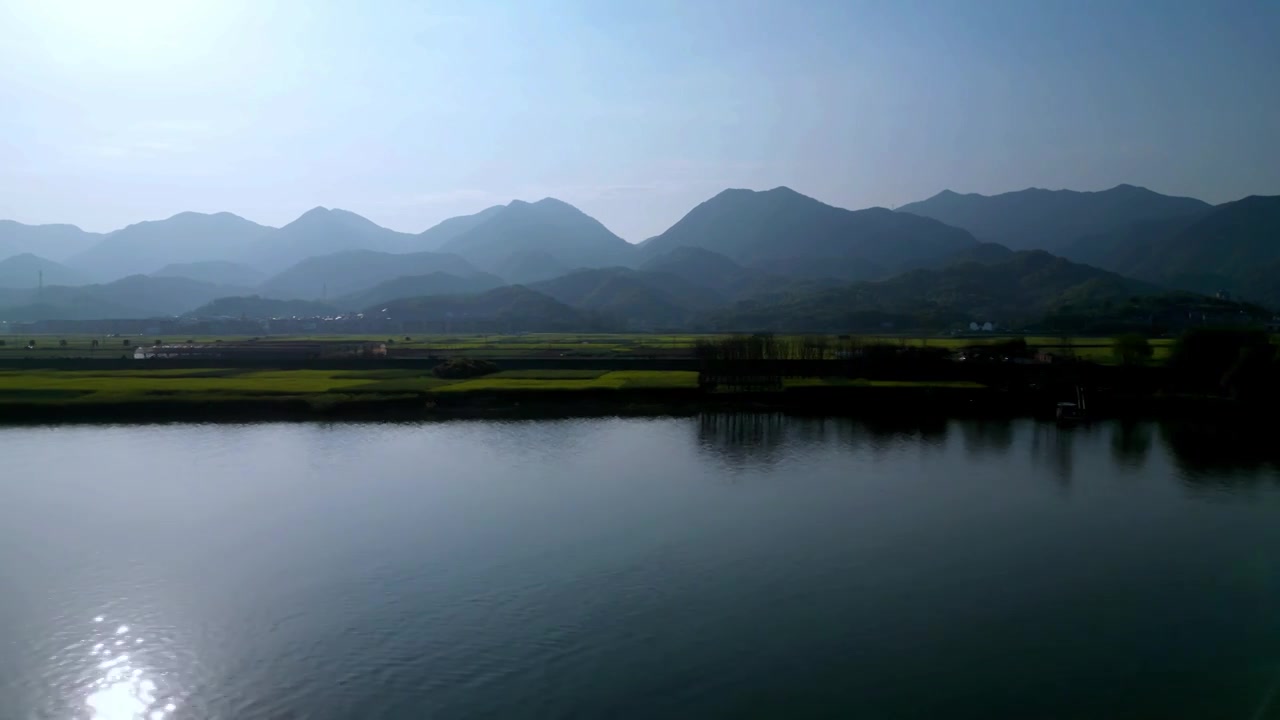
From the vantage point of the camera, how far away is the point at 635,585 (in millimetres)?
7633

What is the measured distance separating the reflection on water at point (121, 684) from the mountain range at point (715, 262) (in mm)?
49502

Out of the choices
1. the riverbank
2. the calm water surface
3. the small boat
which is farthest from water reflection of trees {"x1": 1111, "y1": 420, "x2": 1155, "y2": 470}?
the riverbank

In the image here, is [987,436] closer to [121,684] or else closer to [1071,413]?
[1071,413]

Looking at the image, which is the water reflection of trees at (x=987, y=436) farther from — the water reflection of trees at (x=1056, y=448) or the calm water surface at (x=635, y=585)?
the calm water surface at (x=635, y=585)

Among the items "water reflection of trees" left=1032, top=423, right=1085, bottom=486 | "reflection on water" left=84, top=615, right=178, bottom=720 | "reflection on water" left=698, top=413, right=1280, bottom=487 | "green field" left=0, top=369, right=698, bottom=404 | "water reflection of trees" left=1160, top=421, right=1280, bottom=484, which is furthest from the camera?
"green field" left=0, top=369, right=698, bottom=404

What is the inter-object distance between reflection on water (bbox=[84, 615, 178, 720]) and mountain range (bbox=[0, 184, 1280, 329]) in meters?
49.5

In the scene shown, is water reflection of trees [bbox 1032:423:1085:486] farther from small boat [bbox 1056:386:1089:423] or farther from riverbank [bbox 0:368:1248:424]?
riverbank [bbox 0:368:1248:424]

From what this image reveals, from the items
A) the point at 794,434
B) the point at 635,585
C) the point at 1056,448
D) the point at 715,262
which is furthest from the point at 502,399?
the point at 715,262

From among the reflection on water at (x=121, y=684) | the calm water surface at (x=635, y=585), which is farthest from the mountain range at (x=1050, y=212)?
the reflection on water at (x=121, y=684)

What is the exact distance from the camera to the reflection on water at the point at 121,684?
5445mm

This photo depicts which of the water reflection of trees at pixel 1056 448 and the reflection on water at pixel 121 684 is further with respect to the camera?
the water reflection of trees at pixel 1056 448

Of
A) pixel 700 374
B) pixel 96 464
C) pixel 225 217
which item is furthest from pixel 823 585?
pixel 225 217

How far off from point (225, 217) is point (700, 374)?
165433mm

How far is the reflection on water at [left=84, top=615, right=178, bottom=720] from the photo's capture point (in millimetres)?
5445
